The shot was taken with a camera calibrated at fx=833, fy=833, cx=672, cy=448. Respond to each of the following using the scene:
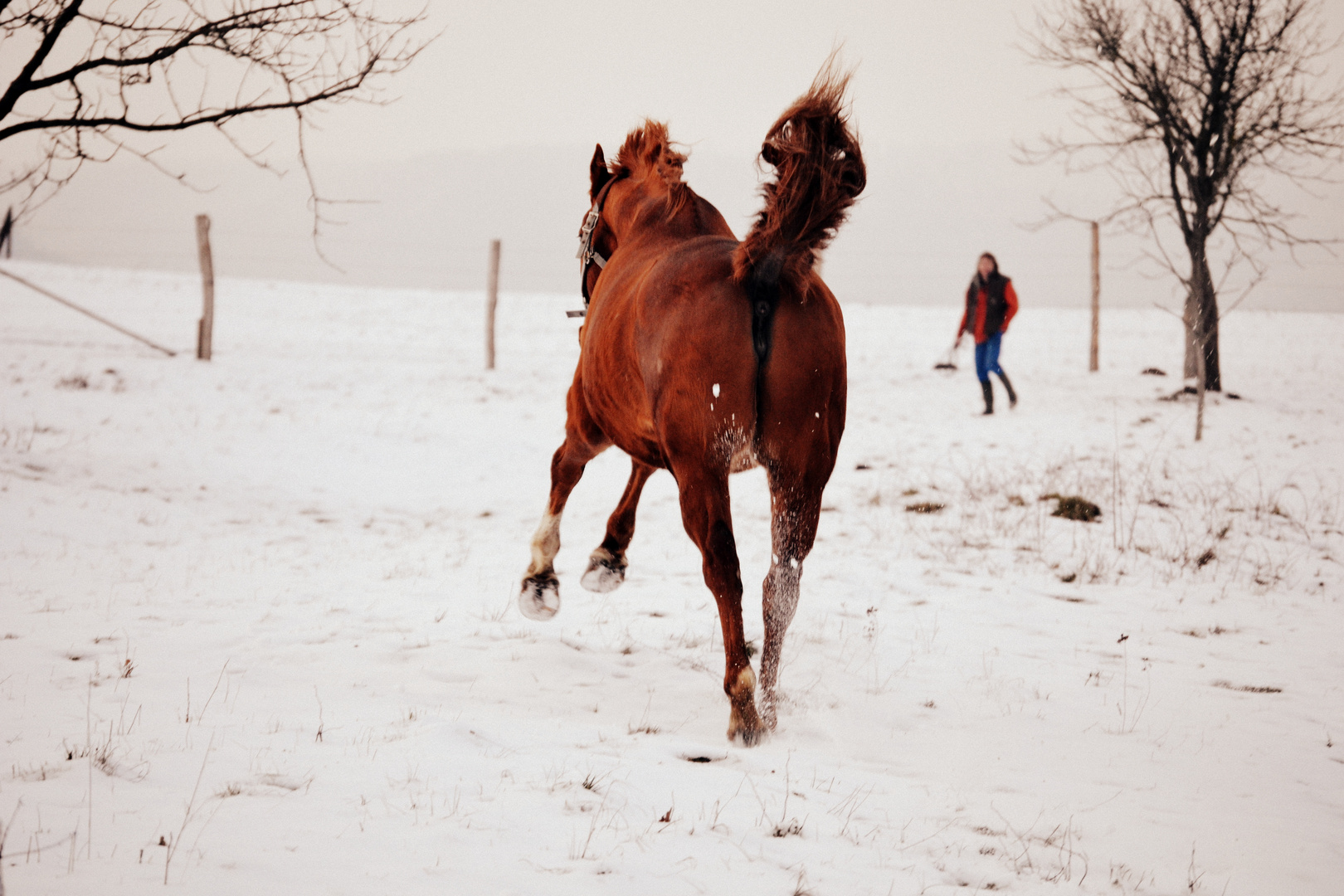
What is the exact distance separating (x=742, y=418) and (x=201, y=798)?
203 centimetres

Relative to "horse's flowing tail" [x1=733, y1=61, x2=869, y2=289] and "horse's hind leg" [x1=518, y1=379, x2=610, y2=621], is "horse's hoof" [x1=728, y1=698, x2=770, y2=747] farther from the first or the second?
"horse's flowing tail" [x1=733, y1=61, x2=869, y2=289]

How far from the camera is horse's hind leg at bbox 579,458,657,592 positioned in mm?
4352

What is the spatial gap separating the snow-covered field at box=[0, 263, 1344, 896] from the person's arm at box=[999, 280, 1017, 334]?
241cm

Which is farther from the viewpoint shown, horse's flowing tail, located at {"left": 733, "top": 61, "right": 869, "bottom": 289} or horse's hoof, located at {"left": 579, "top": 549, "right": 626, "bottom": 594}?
horse's hoof, located at {"left": 579, "top": 549, "right": 626, "bottom": 594}

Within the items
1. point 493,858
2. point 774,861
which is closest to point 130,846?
point 493,858

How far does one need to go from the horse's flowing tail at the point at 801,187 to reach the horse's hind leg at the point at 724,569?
0.75 meters

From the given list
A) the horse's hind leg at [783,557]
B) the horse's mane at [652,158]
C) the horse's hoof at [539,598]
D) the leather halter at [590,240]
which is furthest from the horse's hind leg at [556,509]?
the horse's hind leg at [783,557]

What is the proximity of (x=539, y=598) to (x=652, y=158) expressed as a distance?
90.2 inches

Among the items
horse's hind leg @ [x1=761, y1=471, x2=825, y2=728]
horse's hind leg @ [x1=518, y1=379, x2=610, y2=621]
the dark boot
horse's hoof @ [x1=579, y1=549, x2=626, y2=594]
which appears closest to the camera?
horse's hind leg @ [x1=761, y1=471, x2=825, y2=728]

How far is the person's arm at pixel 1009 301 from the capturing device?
12312 millimetres

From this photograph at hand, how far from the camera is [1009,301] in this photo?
1241 centimetres

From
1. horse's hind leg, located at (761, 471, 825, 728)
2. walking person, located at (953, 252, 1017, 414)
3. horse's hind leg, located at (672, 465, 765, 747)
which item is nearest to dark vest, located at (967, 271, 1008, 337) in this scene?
→ walking person, located at (953, 252, 1017, 414)

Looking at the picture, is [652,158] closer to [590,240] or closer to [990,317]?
[590,240]

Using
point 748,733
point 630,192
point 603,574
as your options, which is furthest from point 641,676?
point 630,192
